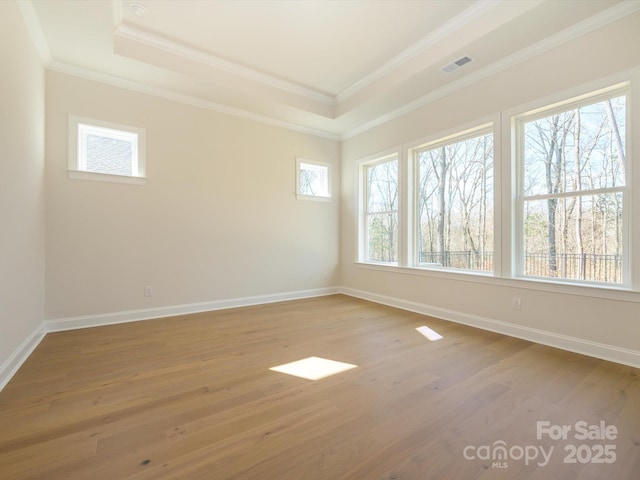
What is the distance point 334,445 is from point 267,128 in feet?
14.4

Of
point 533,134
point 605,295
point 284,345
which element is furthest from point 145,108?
point 605,295

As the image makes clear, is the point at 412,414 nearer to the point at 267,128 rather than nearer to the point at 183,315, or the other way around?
the point at 183,315

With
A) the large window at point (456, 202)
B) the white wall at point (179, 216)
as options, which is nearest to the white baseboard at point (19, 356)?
the white wall at point (179, 216)

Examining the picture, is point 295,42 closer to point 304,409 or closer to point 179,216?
point 179,216

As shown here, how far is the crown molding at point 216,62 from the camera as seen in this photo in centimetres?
308

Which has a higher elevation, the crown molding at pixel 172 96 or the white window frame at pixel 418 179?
the crown molding at pixel 172 96

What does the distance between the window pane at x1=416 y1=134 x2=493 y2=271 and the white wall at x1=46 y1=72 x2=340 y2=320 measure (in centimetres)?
184

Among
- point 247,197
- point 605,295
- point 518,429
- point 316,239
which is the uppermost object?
point 247,197

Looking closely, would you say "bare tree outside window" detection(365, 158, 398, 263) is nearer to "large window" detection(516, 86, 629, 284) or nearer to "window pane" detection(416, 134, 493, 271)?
"window pane" detection(416, 134, 493, 271)

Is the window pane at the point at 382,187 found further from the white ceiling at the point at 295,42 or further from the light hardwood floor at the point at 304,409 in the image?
the light hardwood floor at the point at 304,409

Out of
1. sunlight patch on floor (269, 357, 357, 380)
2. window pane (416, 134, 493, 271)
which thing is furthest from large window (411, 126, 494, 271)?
sunlight patch on floor (269, 357, 357, 380)

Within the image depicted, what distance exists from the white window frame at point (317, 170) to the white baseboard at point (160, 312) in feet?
5.48

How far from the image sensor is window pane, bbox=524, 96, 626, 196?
8.35 ft

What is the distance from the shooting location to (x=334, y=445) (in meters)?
1.44
